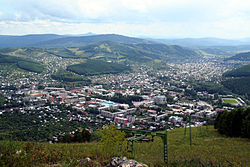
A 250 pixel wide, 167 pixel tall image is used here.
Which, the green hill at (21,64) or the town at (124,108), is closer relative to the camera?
the town at (124,108)

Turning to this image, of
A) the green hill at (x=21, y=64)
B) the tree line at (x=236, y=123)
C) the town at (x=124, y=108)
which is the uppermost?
the tree line at (x=236, y=123)

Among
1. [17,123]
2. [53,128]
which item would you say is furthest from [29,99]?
[53,128]

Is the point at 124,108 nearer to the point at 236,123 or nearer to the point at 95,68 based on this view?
the point at 236,123

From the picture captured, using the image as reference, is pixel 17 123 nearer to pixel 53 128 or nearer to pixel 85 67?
pixel 53 128

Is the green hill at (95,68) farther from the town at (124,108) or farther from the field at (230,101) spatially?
the field at (230,101)

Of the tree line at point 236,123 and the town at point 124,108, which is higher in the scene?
the tree line at point 236,123

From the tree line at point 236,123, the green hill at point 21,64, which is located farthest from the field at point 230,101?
the green hill at point 21,64

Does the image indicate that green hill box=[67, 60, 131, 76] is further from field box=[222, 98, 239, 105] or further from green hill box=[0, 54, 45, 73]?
field box=[222, 98, 239, 105]

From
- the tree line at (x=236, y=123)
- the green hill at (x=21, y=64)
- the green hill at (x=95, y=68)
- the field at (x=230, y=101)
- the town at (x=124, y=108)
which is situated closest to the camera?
the tree line at (x=236, y=123)

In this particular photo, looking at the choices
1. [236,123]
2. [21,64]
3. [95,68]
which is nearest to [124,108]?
[236,123]

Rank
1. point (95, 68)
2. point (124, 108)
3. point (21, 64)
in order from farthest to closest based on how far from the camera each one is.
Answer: point (95, 68) < point (21, 64) < point (124, 108)

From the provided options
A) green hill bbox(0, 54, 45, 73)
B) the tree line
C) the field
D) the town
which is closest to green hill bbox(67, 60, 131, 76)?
green hill bbox(0, 54, 45, 73)
